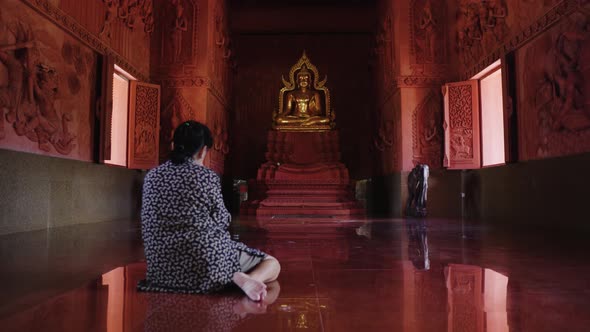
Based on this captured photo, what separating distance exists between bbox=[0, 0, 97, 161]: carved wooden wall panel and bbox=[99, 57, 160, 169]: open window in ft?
3.98

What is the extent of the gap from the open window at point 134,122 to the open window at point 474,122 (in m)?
5.14

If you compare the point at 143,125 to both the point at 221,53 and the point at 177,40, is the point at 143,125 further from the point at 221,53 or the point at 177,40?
the point at 221,53

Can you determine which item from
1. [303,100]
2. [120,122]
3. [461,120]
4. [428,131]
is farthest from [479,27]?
Answer: [120,122]

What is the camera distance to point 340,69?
11.9 meters

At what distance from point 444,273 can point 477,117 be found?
223 inches

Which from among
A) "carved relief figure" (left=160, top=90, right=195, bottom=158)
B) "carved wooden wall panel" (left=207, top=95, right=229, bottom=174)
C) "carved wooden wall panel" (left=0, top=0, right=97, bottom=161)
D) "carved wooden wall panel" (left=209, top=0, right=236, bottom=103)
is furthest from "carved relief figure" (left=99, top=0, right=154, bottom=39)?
"carved wooden wall panel" (left=207, top=95, right=229, bottom=174)

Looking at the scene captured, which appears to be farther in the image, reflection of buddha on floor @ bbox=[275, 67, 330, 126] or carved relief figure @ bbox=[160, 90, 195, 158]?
reflection of buddha on floor @ bbox=[275, 67, 330, 126]

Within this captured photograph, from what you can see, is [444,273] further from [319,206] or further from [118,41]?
[118,41]

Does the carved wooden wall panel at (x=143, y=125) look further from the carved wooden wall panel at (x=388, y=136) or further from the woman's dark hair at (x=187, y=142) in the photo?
the woman's dark hair at (x=187, y=142)

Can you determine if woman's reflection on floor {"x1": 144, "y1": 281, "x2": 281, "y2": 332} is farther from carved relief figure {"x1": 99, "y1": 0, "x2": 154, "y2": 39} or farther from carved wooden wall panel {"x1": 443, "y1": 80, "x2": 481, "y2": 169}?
carved wooden wall panel {"x1": 443, "y1": 80, "x2": 481, "y2": 169}

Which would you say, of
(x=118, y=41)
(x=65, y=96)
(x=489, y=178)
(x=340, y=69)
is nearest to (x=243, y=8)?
(x=340, y=69)

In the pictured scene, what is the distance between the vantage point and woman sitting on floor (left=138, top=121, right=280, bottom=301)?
1.88 m

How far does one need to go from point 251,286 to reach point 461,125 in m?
6.53

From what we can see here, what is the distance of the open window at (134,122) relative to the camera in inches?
289
